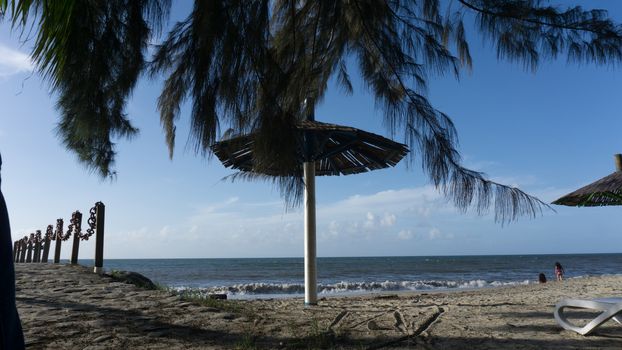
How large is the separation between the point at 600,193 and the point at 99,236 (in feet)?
27.1

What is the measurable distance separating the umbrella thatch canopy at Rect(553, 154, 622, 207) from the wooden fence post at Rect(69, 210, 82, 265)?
8.84m

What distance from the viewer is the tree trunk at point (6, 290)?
1.40 m

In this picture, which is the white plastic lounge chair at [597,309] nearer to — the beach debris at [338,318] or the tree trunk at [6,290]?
the beach debris at [338,318]

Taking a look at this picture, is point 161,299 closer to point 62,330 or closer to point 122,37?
point 62,330

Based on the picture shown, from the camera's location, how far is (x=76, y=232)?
931cm

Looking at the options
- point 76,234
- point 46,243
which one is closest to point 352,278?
point 46,243

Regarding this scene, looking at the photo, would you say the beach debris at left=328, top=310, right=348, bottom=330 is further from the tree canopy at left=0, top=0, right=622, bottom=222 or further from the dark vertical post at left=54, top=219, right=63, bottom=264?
A: the dark vertical post at left=54, top=219, right=63, bottom=264

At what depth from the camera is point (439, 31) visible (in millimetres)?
3541

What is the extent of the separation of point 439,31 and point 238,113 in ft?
6.32

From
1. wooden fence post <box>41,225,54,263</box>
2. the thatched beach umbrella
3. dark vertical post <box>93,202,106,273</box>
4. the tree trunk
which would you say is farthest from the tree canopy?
wooden fence post <box>41,225,54,263</box>

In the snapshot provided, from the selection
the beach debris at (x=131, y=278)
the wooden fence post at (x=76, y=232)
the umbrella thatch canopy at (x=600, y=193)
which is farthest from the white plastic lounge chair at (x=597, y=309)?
the wooden fence post at (x=76, y=232)

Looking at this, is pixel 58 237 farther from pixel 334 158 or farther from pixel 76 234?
pixel 334 158

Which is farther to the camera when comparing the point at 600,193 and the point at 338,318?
the point at 600,193

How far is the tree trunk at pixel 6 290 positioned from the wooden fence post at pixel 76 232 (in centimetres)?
870
